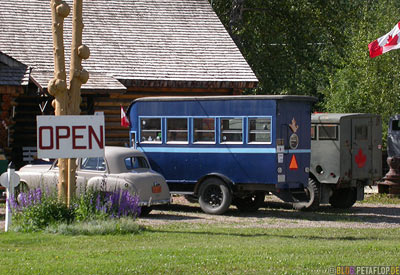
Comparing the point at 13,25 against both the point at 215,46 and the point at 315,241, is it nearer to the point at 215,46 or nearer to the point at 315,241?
the point at 215,46

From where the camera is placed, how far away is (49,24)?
92.2 ft

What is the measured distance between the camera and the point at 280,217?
61.4 feet

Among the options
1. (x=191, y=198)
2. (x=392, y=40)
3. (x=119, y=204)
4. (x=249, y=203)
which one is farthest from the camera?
(x=392, y=40)

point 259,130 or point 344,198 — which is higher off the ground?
point 259,130

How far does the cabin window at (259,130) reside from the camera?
1862 cm

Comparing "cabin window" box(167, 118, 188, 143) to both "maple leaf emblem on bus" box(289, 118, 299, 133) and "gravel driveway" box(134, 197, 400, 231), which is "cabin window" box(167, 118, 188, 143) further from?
"maple leaf emblem on bus" box(289, 118, 299, 133)

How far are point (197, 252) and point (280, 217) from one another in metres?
7.10

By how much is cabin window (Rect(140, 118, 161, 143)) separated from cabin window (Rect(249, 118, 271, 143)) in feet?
8.16

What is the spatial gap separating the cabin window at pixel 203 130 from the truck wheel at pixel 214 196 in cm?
99

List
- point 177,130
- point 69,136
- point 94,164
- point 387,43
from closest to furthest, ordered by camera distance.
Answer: point 69,136 < point 94,164 < point 177,130 < point 387,43

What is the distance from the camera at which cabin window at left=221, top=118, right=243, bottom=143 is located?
1902cm

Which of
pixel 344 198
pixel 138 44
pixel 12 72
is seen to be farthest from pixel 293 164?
pixel 138 44

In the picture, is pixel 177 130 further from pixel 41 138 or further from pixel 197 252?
pixel 197 252

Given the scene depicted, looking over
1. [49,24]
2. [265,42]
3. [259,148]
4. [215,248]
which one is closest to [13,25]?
[49,24]
